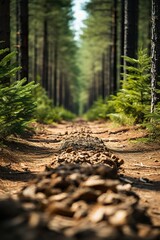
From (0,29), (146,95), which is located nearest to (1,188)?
(0,29)

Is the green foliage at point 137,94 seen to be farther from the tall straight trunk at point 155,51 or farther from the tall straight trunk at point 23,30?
the tall straight trunk at point 23,30

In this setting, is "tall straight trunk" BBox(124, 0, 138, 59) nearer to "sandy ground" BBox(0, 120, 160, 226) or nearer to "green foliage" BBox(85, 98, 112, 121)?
"green foliage" BBox(85, 98, 112, 121)

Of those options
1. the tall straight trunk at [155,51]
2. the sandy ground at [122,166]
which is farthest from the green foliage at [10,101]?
the tall straight trunk at [155,51]

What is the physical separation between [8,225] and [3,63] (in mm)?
5737

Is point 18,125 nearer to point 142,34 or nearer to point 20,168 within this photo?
point 20,168

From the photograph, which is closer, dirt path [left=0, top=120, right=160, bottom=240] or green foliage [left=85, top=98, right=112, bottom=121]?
dirt path [left=0, top=120, right=160, bottom=240]

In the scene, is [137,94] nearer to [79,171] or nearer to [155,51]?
[155,51]

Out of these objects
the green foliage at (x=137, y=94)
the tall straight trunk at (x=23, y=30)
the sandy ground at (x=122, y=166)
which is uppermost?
the tall straight trunk at (x=23, y=30)

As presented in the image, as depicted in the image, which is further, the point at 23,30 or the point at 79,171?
the point at 23,30

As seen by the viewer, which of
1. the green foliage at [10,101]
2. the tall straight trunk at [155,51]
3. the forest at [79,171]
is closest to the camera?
the forest at [79,171]

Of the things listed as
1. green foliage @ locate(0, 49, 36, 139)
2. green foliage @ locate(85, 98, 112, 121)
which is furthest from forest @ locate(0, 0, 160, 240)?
green foliage @ locate(85, 98, 112, 121)

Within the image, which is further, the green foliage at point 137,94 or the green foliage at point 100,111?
the green foliage at point 100,111

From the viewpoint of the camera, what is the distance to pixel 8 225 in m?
2.53

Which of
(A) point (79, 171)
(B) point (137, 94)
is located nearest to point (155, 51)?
(B) point (137, 94)
